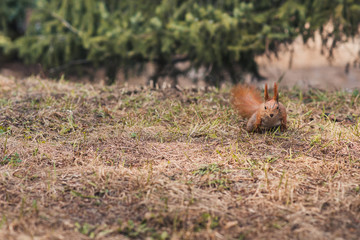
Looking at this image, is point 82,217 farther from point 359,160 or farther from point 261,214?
Result: point 359,160

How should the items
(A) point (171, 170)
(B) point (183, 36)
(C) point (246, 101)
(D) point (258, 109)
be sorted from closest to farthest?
(A) point (171, 170) → (D) point (258, 109) → (C) point (246, 101) → (B) point (183, 36)

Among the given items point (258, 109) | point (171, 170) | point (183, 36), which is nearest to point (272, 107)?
point (258, 109)

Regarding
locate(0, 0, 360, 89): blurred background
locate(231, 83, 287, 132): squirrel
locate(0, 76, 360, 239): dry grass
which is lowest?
locate(0, 76, 360, 239): dry grass

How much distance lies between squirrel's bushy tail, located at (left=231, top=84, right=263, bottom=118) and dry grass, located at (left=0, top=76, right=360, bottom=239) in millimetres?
115

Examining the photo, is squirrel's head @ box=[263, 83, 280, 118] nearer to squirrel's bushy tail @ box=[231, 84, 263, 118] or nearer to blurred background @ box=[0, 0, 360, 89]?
squirrel's bushy tail @ box=[231, 84, 263, 118]

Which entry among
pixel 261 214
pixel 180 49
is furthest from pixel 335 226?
pixel 180 49

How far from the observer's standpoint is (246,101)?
2.93m

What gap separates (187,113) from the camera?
10.5 ft

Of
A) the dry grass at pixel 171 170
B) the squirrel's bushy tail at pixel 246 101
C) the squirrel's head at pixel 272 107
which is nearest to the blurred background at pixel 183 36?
the dry grass at pixel 171 170

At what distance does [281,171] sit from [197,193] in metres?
0.58

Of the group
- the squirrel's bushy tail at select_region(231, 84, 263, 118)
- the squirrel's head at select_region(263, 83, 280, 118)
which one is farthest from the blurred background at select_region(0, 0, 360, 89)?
the squirrel's head at select_region(263, 83, 280, 118)

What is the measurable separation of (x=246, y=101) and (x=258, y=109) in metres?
0.26

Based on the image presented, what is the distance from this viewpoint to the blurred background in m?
4.25

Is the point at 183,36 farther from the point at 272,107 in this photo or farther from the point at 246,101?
the point at 272,107
